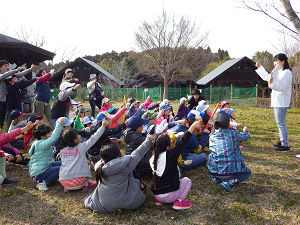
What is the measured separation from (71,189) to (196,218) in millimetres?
1795

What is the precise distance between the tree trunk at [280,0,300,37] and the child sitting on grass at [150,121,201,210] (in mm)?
3330

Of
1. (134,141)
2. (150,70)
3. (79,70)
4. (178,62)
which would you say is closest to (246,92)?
(178,62)

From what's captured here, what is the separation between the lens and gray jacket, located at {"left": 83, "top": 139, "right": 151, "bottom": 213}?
104 inches

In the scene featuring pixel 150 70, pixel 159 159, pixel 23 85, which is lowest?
pixel 159 159

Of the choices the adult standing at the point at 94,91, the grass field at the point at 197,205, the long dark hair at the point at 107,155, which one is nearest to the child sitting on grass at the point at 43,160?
the grass field at the point at 197,205

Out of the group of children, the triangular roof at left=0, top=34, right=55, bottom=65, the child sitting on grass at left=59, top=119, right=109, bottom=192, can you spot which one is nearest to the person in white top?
the group of children

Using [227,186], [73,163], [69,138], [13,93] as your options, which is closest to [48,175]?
[73,163]

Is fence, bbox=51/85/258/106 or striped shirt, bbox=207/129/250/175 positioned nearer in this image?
striped shirt, bbox=207/129/250/175

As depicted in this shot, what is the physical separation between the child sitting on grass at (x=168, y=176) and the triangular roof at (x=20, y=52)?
27.9 feet

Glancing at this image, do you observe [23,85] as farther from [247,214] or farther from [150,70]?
[150,70]

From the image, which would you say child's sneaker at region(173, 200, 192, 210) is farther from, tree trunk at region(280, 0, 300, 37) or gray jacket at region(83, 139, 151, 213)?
tree trunk at region(280, 0, 300, 37)

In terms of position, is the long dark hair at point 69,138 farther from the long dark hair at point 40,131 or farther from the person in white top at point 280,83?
the person in white top at point 280,83

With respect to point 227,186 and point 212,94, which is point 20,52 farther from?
point 212,94

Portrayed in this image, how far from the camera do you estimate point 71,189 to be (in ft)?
11.1
